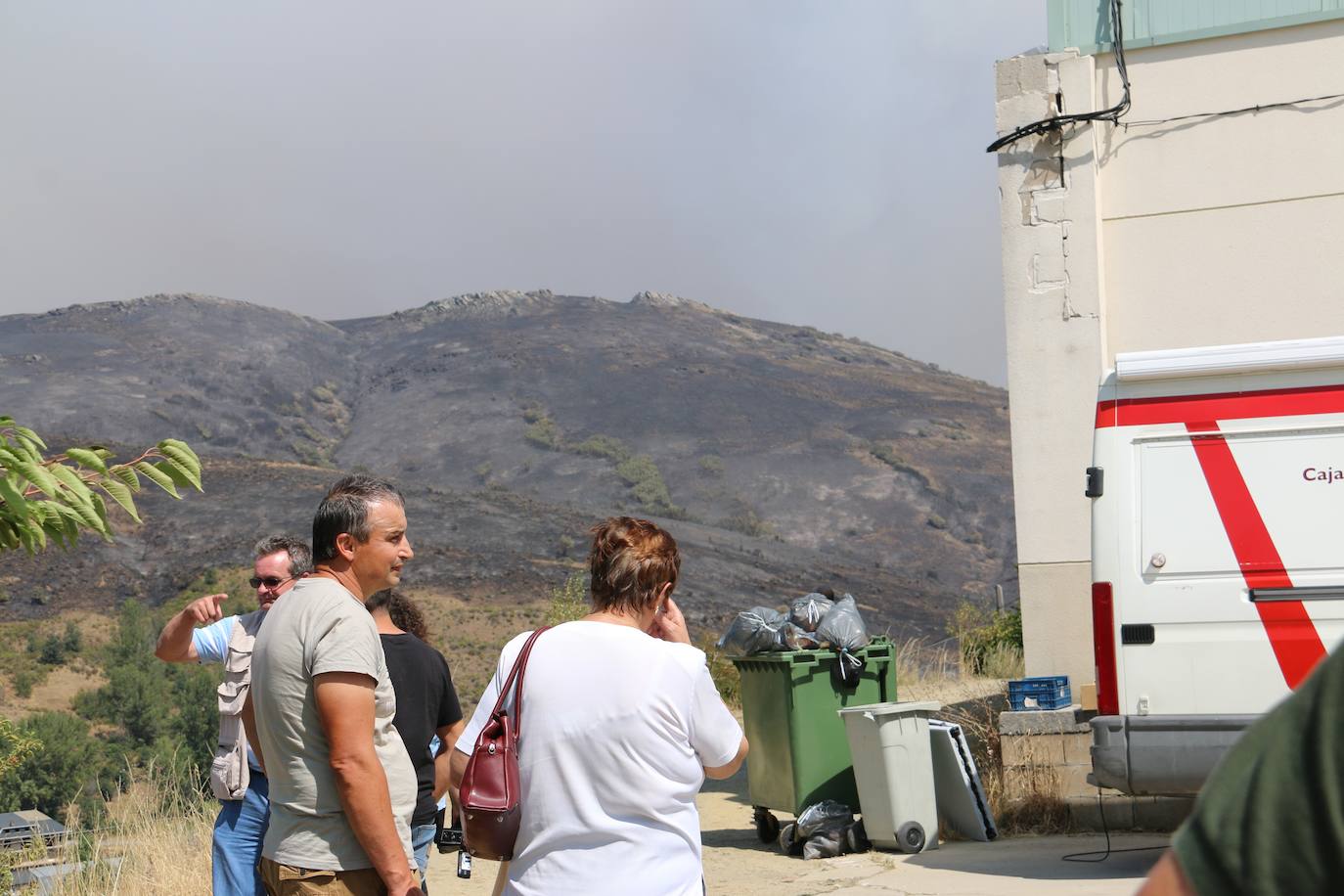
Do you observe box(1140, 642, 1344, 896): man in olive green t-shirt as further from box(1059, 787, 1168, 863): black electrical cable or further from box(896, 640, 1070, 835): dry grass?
box(896, 640, 1070, 835): dry grass

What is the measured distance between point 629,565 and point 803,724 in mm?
5982

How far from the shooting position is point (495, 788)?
334 cm

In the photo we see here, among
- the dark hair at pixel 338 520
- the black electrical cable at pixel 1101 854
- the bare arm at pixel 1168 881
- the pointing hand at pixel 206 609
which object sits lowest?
the black electrical cable at pixel 1101 854

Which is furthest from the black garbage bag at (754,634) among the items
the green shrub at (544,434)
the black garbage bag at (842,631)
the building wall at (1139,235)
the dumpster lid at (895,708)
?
the green shrub at (544,434)

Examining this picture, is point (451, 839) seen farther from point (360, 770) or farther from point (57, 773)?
point (57, 773)

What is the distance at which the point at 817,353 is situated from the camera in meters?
134

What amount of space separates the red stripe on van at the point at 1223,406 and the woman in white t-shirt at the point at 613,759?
A: 4.34m

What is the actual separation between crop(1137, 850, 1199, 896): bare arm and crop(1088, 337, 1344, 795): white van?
19.8 feet

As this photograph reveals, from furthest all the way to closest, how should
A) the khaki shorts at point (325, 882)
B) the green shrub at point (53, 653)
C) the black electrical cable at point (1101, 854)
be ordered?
1. the green shrub at point (53, 653)
2. the black electrical cable at point (1101, 854)
3. the khaki shorts at point (325, 882)

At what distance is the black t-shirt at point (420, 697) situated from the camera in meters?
4.75

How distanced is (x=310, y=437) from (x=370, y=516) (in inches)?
4169

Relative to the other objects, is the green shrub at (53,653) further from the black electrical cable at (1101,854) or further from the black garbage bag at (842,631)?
the black electrical cable at (1101,854)

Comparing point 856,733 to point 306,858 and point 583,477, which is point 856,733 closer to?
point 306,858

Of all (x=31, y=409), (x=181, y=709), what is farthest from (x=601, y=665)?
(x=31, y=409)
